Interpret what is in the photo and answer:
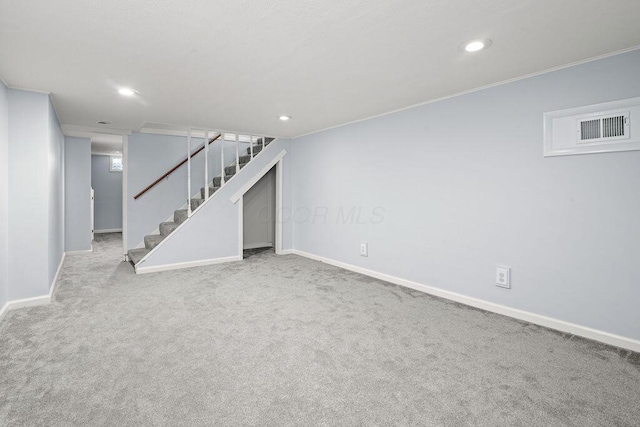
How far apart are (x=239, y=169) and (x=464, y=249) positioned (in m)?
3.63

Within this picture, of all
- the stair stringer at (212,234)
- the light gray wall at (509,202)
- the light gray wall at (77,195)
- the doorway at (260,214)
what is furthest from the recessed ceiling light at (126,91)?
the light gray wall at (77,195)

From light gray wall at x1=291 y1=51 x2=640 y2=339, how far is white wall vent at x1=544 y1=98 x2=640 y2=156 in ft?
0.19

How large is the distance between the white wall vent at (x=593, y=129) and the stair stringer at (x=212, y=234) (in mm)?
4028

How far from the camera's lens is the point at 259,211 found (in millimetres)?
6414

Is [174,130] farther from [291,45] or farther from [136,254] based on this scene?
[291,45]

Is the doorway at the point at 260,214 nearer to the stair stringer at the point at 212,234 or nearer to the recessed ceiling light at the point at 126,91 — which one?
the stair stringer at the point at 212,234

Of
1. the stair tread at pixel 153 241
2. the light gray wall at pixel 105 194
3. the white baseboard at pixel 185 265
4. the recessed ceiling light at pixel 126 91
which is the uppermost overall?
the recessed ceiling light at pixel 126 91

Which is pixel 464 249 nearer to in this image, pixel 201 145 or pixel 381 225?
pixel 381 225

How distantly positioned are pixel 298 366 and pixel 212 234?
A: 3.41 m

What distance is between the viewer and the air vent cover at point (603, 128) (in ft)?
7.30

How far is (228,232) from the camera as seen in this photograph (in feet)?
16.8

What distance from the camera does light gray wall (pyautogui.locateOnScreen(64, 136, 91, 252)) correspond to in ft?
18.7

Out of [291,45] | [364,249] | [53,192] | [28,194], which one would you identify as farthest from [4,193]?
[364,249]

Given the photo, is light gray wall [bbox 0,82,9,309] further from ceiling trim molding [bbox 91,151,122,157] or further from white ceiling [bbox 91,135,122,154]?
ceiling trim molding [bbox 91,151,122,157]
